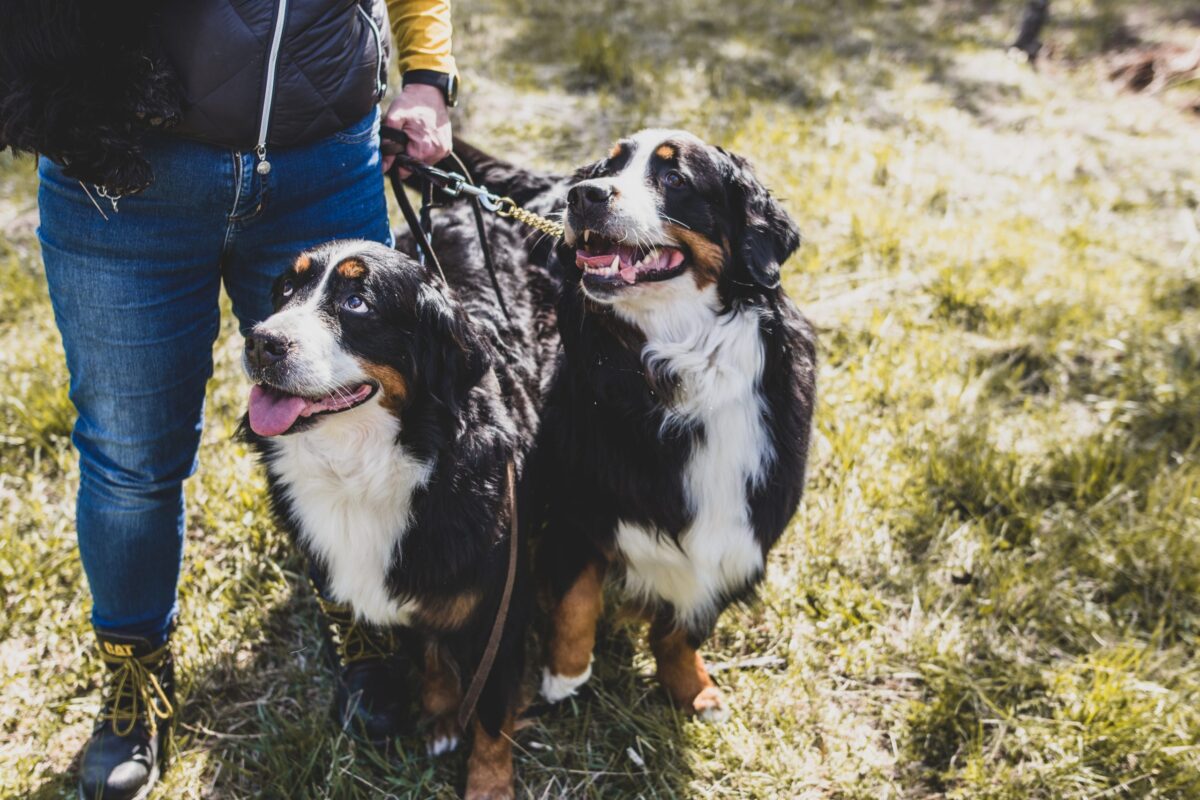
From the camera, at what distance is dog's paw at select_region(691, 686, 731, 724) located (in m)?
2.39

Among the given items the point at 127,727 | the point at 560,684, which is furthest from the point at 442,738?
the point at 127,727

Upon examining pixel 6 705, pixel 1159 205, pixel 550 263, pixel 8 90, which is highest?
pixel 8 90

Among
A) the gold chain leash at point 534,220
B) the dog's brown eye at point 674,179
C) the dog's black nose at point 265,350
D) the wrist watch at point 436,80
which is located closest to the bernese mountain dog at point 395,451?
the dog's black nose at point 265,350

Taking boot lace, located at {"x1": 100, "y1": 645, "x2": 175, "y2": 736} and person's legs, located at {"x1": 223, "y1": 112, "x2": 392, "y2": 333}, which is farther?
boot lace, located at {"x1": 100, "y1": 645, "x2": 175, "y2": 736}

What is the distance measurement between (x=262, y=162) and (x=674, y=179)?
95cm

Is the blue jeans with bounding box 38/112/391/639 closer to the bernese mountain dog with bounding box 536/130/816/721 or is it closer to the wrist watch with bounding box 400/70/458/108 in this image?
the wrist watch with bounding box 400/70/458/108

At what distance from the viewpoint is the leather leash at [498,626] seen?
2.11 metres

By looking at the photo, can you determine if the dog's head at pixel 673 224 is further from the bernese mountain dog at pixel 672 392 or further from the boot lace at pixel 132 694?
the boot lace at pixel 132 694

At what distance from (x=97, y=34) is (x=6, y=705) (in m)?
1.76

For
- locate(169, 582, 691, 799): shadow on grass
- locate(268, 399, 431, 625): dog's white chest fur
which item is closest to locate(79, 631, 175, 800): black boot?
locate(169, 582, 691, 799): shadow on grass

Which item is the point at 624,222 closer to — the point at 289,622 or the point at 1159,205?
the point at 289,622

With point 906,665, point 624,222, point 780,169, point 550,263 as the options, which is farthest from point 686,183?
point 780,169

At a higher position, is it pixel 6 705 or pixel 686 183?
pixel 686 183

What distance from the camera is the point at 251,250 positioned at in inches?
78.6
